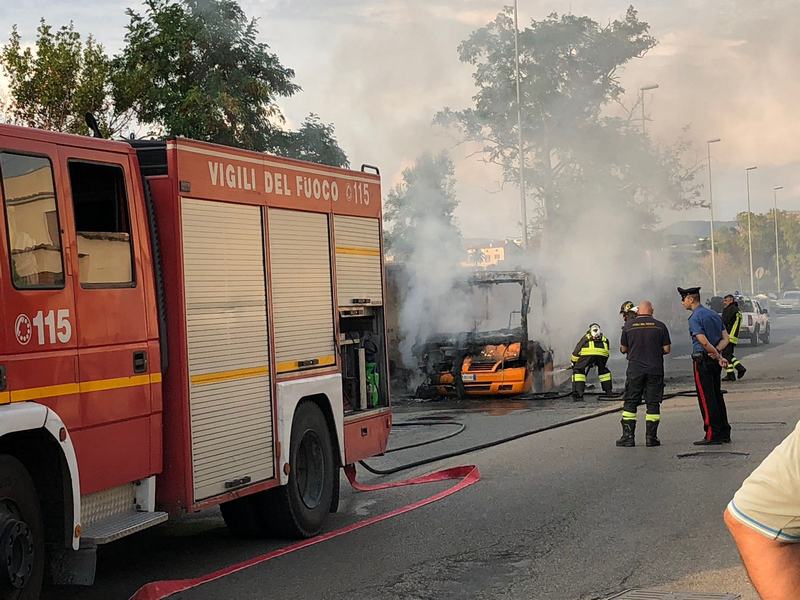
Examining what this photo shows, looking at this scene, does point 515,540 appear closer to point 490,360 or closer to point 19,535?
point 19,535

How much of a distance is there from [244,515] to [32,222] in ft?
11.0

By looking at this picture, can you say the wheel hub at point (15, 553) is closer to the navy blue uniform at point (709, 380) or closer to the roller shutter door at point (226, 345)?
the roller shutter door at point (226, 345)

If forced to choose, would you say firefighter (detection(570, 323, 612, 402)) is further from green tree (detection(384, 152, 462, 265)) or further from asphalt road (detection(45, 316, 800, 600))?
asphalt road (detection(45, 316, 800, 600))

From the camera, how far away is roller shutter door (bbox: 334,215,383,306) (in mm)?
9656

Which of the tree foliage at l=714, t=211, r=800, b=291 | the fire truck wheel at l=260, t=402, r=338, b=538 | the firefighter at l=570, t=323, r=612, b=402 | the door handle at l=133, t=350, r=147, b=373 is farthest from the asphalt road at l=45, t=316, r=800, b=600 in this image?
the tree foliage at l=714, t=211, r=800, b=291

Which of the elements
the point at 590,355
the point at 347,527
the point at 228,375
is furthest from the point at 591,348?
the point at 228,375

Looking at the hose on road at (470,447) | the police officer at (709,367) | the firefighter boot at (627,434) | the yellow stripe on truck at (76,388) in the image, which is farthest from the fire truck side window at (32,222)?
the police officer at (709,367)

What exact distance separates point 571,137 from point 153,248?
38251mm

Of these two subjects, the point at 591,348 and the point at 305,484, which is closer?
the point at 305,484

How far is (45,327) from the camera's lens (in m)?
6.22

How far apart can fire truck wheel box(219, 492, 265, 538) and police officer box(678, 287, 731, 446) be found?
627 cm

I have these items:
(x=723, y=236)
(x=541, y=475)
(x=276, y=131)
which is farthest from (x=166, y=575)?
(x=723, y=236)

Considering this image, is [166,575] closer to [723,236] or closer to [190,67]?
[190,67]

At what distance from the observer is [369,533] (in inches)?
350
